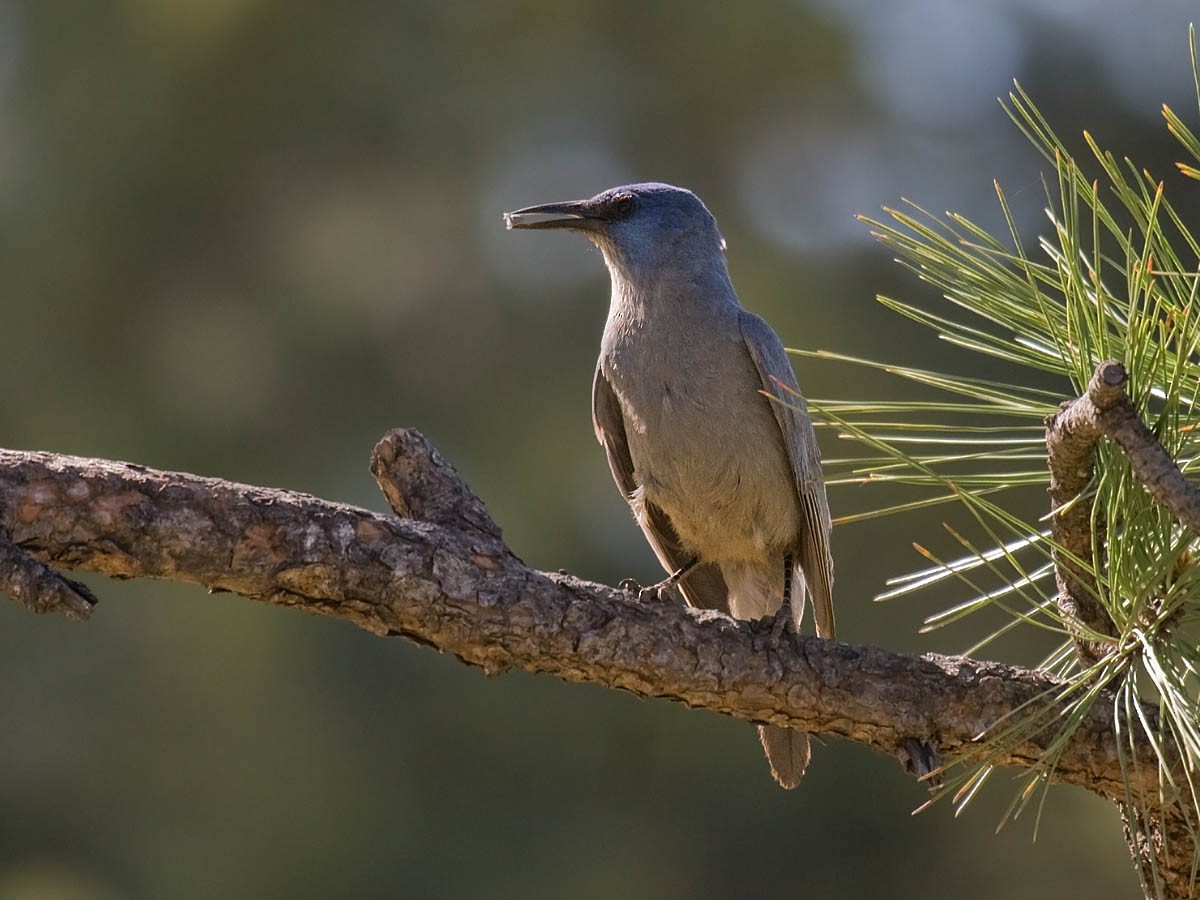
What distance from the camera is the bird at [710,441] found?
15.3 ft

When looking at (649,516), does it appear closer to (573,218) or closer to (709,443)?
(709,443)

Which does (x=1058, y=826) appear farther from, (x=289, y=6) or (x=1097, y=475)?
(x=289, y=6)

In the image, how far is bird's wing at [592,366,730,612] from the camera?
505 centimetres

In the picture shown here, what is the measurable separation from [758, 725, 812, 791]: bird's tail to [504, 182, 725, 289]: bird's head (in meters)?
1.73

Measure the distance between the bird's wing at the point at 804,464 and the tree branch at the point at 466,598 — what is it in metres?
1.28

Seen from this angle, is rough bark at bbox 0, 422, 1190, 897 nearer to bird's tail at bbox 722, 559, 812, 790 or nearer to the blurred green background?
bird's tail at bbox 722, 559, 812, 790

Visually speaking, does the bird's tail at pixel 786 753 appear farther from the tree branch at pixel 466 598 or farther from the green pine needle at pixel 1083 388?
the green pine needle at pixel 1083 388

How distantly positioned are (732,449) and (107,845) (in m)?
4.63

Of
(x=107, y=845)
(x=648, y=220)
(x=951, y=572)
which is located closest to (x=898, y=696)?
(x=951, y=572)

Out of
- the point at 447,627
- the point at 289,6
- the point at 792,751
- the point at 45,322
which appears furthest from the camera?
the point at 289,6

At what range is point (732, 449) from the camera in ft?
15.2

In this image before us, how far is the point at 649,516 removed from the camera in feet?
16.6

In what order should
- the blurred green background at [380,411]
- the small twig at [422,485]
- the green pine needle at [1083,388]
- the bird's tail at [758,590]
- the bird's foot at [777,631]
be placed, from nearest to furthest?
the green pine needle at [1083,388]
the small twig at [422,485]
the bird's foot at [777,631]
the bird's tail at [758,590]
the blurred green background at [380,411]

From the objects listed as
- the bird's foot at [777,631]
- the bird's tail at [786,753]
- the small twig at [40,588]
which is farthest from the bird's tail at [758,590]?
the small twig at [40,588]
